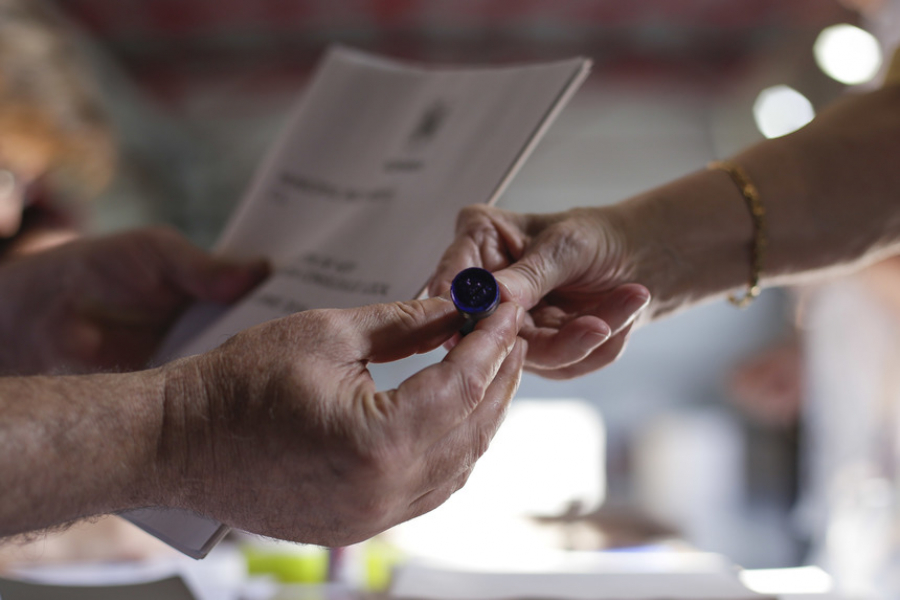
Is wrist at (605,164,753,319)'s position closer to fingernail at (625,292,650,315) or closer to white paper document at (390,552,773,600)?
fingernail at (625,292,650,315)

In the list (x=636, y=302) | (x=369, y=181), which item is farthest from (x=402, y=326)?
(x=369, y=181)

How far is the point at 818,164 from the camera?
35.9 inches

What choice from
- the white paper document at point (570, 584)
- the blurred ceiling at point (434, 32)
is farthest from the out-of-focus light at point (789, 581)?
the blurred ceiling at point (434, 32)

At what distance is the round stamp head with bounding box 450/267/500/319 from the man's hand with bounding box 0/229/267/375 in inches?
22.5

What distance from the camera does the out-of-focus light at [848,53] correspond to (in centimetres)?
266

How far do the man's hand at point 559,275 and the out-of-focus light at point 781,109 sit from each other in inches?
117

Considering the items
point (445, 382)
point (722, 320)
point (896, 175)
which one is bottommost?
point (445, 382)

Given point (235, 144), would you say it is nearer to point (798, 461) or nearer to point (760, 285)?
point (798, 461)

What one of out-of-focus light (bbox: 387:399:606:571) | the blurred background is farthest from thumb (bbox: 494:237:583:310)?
out-of-focus light (bbox: 387:399:606:571)

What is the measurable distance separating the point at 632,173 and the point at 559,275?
6.49 metres

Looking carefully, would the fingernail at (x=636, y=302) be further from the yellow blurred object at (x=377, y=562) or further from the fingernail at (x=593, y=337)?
the yellow blurred object at (x=377, y=562)

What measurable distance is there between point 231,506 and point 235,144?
6419 mm

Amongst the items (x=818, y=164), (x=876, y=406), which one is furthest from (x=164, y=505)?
(x=876, y=406)

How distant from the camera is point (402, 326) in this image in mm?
570
